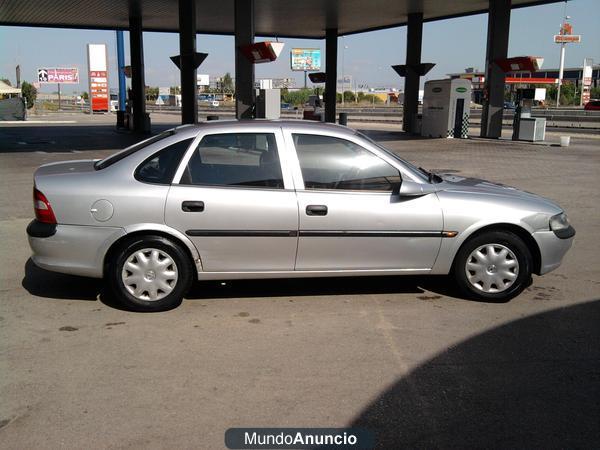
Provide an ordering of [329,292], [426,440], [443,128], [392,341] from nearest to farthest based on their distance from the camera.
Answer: [426,440] → [392,341] → [329,292] → [443,128]

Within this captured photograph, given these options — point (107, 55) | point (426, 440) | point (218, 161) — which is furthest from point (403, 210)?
point (107, 55)

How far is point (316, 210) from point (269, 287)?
1.14 m

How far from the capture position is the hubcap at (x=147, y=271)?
16.0 ft

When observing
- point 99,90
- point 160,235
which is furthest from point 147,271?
point 99,90

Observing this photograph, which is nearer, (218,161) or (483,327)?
(483,327)

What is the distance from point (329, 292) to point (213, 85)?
6089 inches

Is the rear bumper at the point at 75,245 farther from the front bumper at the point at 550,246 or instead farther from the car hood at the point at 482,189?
the front bumper at the point at 550,246

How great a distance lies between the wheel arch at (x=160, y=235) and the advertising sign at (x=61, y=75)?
80.7m

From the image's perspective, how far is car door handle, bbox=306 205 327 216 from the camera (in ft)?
16.1

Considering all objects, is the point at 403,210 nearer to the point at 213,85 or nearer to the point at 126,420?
the point at 126,420

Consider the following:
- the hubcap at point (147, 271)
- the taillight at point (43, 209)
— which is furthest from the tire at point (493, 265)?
the taillight at point (43, 209)

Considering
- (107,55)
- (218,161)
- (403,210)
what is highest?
(107,55)

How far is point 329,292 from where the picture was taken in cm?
553

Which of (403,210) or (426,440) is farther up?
(403,210)
